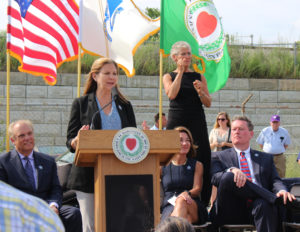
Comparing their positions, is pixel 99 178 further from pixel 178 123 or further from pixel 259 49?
pixel 259 49

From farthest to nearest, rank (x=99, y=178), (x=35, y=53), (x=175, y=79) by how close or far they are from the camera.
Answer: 1. (x=35, y=53)
2. (x=175, y=79)
3. (x=99, y=178)

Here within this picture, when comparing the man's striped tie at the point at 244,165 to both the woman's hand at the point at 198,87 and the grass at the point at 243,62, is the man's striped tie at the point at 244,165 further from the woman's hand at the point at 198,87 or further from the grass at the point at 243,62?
the grass at the point at 243,62

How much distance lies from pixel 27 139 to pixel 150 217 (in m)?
1.55

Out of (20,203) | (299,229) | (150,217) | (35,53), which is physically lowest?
(299,229)

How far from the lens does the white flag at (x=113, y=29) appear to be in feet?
23.3

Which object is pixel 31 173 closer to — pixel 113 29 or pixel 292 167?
pixel 113 29

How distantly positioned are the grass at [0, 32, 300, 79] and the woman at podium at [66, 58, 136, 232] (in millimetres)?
12460

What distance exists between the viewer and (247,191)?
16.7ft

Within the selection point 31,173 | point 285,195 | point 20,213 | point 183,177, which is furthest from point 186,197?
point 20,213

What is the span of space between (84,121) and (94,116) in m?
0.16

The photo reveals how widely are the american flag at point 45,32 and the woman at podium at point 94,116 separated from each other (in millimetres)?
3231

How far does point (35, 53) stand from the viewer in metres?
7.75

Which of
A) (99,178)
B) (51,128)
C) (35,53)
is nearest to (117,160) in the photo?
(99,178)

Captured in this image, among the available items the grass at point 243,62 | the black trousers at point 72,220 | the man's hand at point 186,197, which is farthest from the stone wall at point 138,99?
the black trousers at point 72,220
